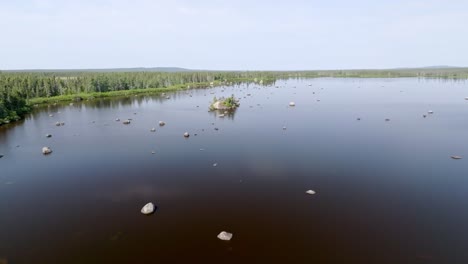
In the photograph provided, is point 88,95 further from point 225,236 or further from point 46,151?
point 225,236

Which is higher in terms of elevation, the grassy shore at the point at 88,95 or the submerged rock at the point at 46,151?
the grassy shore at the point at 88,95

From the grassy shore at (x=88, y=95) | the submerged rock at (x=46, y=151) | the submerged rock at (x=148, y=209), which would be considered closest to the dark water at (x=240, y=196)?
the submerged rock at (x=148, y=209)

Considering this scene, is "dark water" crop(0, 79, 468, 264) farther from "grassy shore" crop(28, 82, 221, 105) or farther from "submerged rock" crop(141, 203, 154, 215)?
"grassy shore" crop(28, 82, 221, 105)

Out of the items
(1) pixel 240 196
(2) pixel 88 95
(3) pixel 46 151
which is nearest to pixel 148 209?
(1) pixel 240 196

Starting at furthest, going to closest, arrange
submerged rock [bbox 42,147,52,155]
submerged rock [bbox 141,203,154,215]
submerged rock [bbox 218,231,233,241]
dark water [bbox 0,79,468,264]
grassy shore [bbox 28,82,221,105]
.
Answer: grassy shore [bbox 28,82,221,105] < submerged rock [bbox 42,147,52,155] < submerged rock [bbox 141,203,154,215] < submerged rock [bbox 218,231,233,241] < dark water [bbox 0,79,468,264]

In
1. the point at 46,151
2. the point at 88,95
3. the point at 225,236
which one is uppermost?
the point at 88,95

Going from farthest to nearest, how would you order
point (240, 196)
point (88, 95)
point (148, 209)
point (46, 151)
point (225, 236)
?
point (88, 95)
point (46, 151)
point (240, 196)
point (148, 209)
point (225, 236)

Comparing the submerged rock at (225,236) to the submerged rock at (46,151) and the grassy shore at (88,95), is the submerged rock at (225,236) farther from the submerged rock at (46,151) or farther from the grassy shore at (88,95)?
the grassy shore at (88,95)

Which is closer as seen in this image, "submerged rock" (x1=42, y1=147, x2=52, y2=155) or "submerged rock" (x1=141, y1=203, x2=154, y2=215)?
"submerged rock" (x1=141, y1=203, x2=154, y2=215)

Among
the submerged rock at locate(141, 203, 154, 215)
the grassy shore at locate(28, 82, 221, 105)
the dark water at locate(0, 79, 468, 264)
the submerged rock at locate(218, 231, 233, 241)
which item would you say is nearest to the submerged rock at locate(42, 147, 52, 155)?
the dark water at locate(0, 79, 468, 264)
